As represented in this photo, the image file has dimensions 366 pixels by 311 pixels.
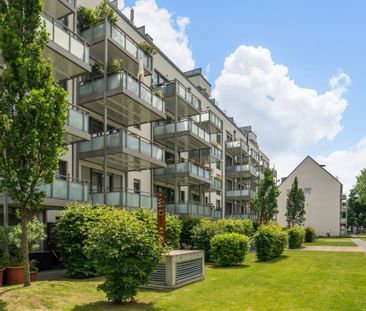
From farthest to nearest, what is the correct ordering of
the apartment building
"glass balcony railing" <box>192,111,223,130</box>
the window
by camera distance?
"glass balcony railing" <box>192,111,223,130</box> < the window < the apartment building

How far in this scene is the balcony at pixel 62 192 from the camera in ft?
55.3

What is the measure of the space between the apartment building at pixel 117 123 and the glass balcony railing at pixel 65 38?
0.04 meters

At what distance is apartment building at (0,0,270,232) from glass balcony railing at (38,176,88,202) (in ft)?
0.12

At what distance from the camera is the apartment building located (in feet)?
62.9

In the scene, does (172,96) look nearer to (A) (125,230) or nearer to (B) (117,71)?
(B) (117,71)

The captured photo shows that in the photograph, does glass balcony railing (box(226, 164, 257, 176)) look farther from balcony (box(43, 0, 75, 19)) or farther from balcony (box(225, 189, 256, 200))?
balcony (box(43, 0, 75, 19))

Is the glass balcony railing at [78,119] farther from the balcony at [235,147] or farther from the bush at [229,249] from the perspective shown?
the balcony at [235,147]

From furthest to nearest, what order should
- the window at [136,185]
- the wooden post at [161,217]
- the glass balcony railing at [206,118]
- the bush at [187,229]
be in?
the glass balcony railing at [206,118], the window at [136,185], the bush at [187,229], the wooden post at [161,217]

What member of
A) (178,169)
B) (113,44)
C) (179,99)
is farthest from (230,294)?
(179,99)

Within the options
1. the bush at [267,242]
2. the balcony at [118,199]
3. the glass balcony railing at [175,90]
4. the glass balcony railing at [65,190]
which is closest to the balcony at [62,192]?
the glass balcony railing at [65,190]

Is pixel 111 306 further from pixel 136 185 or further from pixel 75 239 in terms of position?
pixel 136 185

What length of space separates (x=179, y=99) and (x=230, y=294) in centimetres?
2222

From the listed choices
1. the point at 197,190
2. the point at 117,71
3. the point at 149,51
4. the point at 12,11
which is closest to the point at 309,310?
the point at 12,11

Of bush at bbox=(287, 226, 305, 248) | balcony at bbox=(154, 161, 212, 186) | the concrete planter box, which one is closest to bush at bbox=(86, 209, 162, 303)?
the concrete planter box
